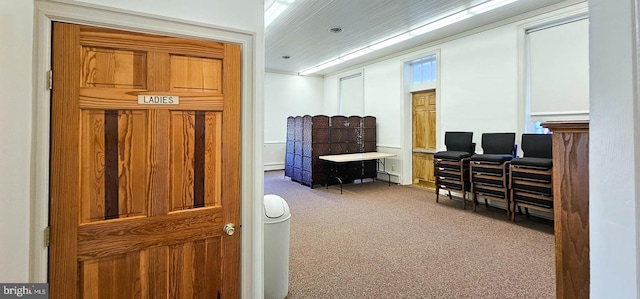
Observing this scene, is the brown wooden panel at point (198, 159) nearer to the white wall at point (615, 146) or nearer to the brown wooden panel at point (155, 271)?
the brown wooden panel at point (155, 271)

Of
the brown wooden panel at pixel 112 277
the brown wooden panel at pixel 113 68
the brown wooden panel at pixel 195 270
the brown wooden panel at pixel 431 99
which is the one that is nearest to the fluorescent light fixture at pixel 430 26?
the brown wooden panel at pixel 431 99

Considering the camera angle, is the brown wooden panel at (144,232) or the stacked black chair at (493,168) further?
the stacked black chair at (493,168)

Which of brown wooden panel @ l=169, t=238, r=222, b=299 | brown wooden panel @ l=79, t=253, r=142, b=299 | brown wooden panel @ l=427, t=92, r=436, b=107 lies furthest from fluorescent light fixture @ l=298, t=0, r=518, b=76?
brown wooden panel @ l=79, t=253, r=142, b=299

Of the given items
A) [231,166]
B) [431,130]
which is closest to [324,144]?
[431,130]

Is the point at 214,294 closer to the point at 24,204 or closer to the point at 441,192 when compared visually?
the point at 24,204

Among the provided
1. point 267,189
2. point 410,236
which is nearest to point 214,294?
point 410,236

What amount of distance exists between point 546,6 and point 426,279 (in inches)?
166

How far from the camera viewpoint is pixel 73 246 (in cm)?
131

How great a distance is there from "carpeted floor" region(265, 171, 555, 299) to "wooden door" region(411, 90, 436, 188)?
147cm

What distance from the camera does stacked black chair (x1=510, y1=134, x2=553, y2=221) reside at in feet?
11.9

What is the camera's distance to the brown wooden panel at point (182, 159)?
1.50 metres

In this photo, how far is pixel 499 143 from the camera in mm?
4566

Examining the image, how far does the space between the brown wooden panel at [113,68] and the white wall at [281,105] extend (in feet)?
24.4

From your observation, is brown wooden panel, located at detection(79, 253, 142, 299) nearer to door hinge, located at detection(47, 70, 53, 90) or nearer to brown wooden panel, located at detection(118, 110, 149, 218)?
brown wooden panel, located at detection(118, 110, 149, 218)
